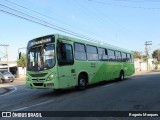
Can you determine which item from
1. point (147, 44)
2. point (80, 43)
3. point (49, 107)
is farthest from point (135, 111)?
point (147, 44)

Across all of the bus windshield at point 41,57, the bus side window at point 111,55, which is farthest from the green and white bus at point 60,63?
the bus side window at point 111,55

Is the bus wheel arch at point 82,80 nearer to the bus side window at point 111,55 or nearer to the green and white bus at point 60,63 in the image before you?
the green and white bus at point 60,63

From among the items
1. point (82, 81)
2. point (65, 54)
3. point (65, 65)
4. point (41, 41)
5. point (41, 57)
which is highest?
point (41, 41)

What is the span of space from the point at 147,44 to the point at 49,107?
255 ft

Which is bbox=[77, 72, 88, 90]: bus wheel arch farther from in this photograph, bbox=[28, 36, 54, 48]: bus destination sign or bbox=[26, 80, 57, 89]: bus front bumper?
bbox=[28, 36, 54, 48]: bus destination sign

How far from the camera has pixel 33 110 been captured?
385 inches

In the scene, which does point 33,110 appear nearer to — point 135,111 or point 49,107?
point 49,107

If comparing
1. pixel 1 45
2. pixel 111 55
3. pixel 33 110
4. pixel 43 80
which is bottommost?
pixel 33 110

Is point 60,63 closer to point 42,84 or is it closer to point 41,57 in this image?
point 41,57

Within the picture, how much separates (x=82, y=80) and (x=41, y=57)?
318 centimetres

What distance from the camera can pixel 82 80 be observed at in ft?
52.5

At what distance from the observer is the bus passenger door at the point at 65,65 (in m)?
13.8

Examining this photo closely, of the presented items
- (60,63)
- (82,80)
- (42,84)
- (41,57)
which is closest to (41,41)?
(41,57)

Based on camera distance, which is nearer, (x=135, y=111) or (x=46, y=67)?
(x=135, y=111)
